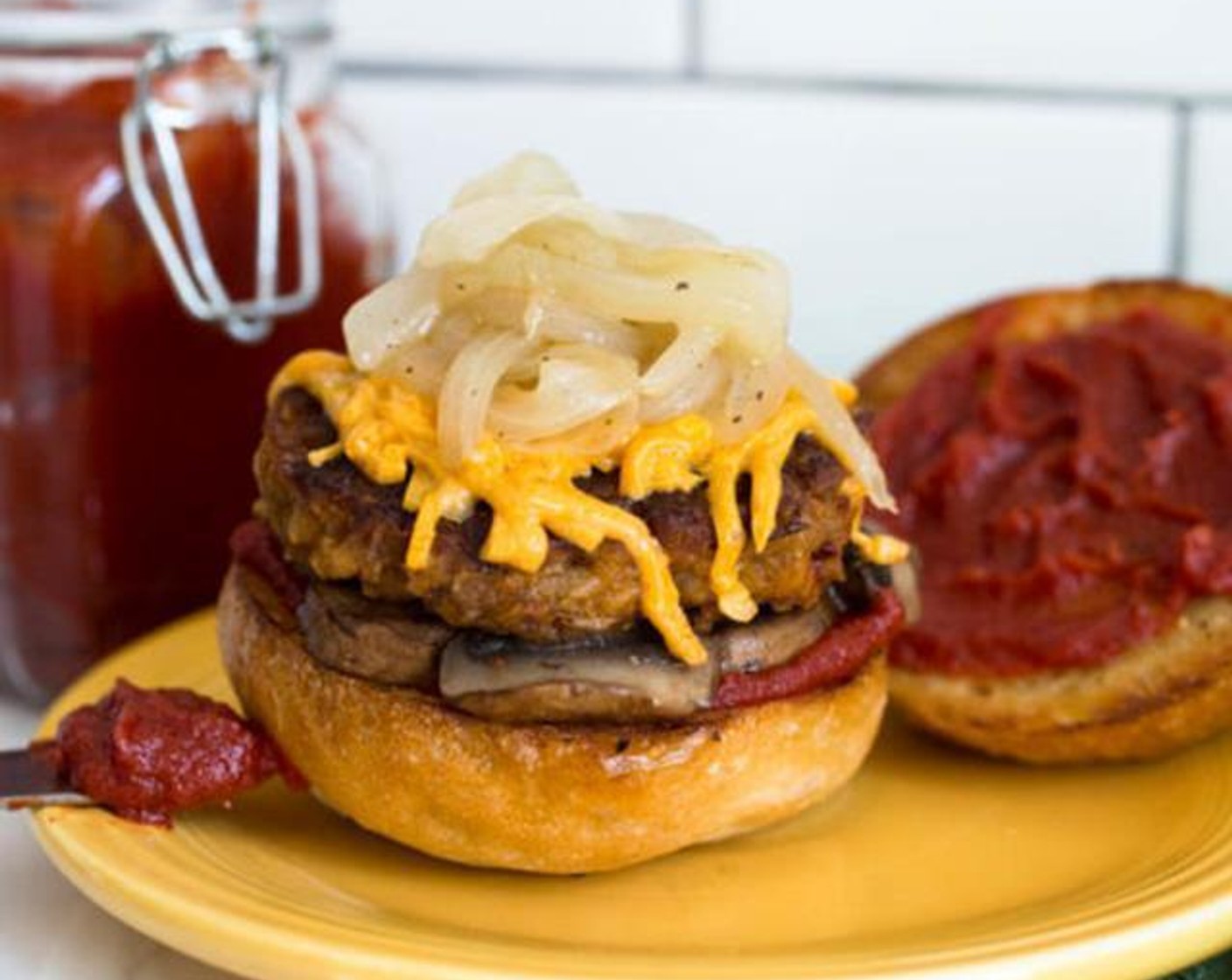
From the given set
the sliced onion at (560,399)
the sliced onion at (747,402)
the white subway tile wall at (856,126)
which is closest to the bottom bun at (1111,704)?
the sliced onion at (747,402)

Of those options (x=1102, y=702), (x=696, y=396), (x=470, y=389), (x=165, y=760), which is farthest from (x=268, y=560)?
(x=1102, y=702)

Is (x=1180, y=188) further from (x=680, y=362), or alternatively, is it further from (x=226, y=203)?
(x=680, y=362)

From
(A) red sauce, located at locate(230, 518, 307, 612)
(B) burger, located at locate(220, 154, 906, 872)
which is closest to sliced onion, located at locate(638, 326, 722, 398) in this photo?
→ (B) burger, located at locate(220, 154, 906, 872)

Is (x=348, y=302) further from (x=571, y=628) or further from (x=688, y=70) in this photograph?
(x=571, y=628)

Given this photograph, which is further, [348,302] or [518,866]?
[348,302]

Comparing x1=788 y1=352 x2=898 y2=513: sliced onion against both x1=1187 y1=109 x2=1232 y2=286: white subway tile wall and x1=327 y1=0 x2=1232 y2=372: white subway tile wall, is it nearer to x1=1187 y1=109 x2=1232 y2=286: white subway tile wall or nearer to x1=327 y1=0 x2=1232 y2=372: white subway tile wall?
x1=327 y1=0 x2=1232 y2=372: white subway tile wall

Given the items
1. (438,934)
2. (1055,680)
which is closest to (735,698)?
(438,934)
